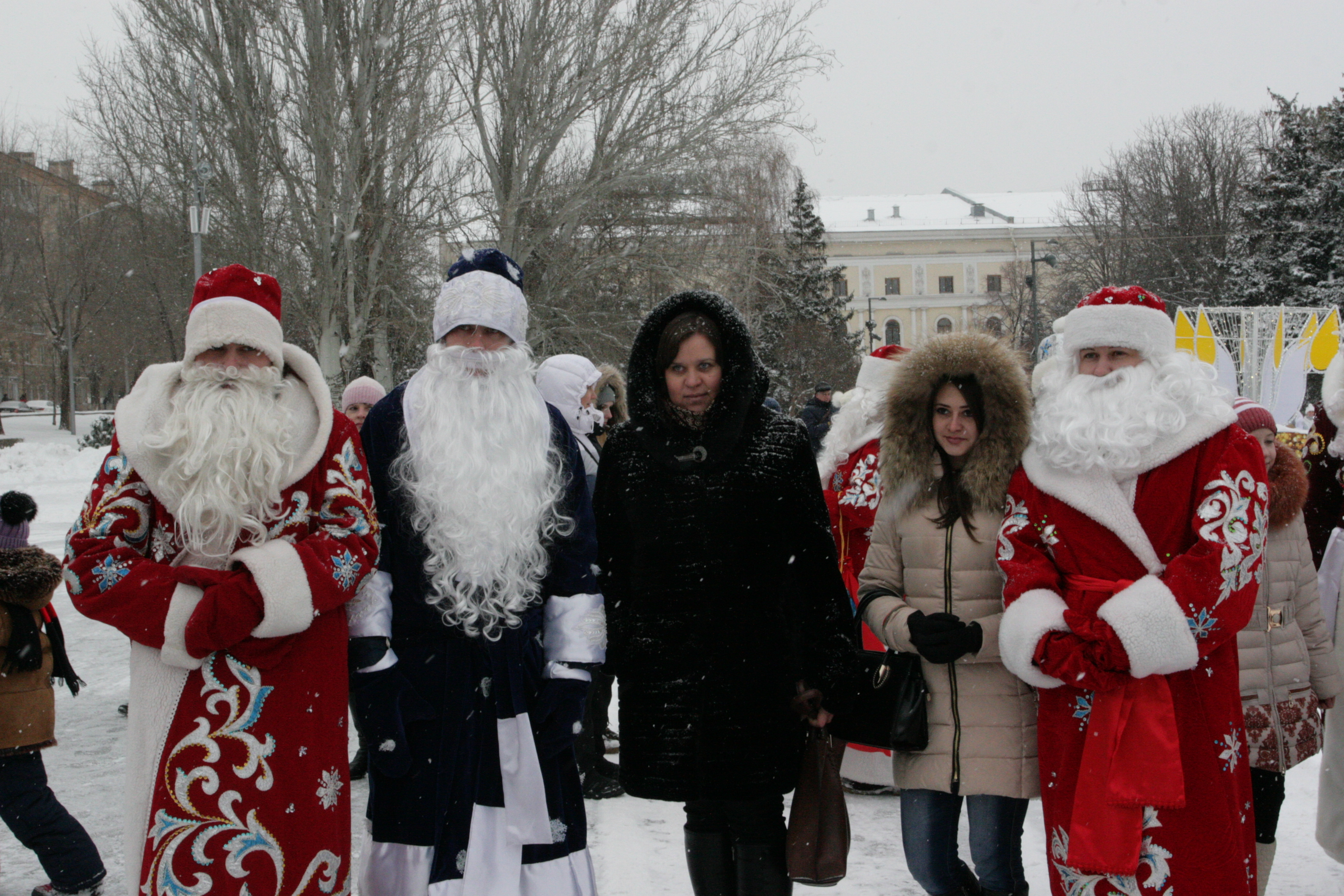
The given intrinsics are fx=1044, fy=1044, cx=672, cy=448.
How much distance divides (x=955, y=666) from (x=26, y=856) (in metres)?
3.51

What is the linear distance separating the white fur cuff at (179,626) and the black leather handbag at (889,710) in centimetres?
164

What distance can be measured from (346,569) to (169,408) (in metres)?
0.64

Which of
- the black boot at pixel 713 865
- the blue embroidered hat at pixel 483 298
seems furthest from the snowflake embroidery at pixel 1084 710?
the blue embroidered hat at pixel 483 298

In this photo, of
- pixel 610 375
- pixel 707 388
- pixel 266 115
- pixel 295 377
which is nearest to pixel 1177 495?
pixel 707 388

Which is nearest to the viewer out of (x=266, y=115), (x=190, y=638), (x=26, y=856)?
(x=190, y=638)

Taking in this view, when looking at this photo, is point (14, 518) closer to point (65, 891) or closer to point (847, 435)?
point (65, 891)

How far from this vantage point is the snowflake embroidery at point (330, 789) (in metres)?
2.58

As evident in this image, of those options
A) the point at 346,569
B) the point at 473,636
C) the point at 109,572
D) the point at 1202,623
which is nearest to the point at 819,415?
the point at 473,636

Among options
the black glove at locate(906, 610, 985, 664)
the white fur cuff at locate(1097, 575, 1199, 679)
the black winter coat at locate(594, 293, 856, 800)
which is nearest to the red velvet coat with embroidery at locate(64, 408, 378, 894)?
the black winter coat at locate(594, 293, 856, 800)

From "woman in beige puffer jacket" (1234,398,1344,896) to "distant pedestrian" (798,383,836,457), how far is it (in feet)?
24.0

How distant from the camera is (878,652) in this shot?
2.88m

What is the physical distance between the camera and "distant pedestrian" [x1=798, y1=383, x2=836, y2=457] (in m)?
11.8

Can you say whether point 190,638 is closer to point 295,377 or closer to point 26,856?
point 295,377

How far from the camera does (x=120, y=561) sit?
2.48m
